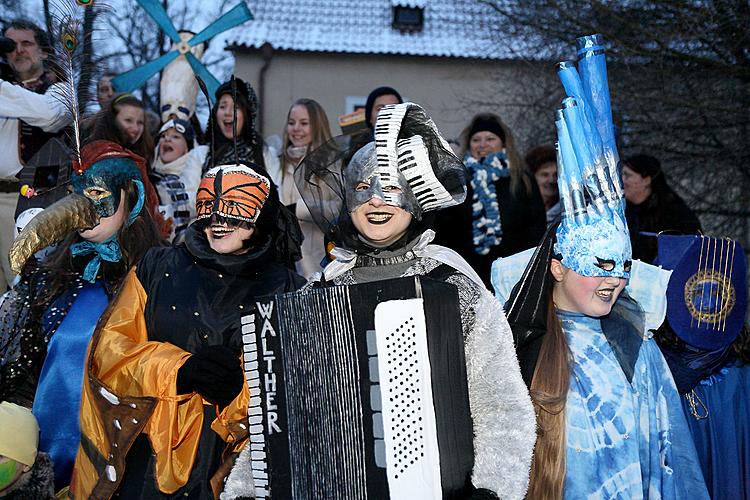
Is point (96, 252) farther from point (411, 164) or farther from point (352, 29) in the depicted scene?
point (352, 29)

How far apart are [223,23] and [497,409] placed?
6098mm

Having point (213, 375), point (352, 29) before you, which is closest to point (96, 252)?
point (213, 375)

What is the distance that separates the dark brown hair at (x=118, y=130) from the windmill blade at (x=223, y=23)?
132 cm

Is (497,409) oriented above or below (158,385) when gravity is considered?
below

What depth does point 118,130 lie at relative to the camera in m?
6.35

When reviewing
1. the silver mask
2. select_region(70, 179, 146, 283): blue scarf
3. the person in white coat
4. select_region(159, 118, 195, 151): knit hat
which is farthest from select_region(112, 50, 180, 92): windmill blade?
the silver mask

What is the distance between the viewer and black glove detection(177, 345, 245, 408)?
354 cm

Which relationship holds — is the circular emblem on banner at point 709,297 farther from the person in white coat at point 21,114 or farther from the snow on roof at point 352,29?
the snow on roof at point 352,29

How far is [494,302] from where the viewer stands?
3.26 m

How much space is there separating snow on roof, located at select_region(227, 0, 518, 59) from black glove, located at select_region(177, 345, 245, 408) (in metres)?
18.0

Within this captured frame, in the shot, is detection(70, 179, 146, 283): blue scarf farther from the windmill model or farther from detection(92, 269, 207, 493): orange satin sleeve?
the windmill model

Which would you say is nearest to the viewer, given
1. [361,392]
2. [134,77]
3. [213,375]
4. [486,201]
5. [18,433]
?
[361,392]

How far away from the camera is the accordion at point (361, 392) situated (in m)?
2.95

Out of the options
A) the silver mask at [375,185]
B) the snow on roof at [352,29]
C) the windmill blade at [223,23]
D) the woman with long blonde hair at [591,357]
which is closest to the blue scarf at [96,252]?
the silver mask at [375,185]
